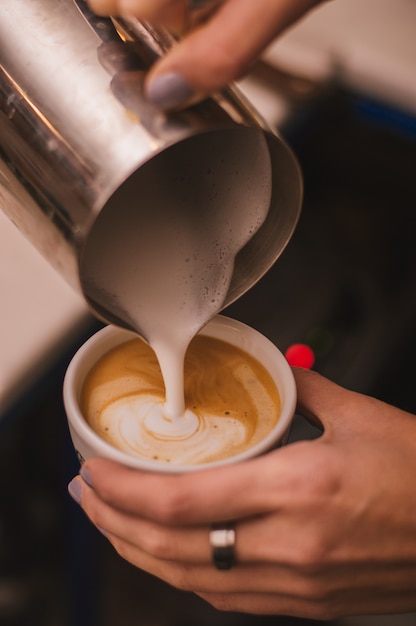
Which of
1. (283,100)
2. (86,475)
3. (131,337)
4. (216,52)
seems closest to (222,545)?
(86,475)

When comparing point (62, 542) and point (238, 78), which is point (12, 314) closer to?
point (238, 78)

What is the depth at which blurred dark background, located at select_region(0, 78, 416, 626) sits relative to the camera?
103 cm

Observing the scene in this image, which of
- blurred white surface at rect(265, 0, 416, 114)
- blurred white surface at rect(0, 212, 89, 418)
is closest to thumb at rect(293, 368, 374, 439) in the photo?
blurred white surface at rect(0, 212, 89, 418)

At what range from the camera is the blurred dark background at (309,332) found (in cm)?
103

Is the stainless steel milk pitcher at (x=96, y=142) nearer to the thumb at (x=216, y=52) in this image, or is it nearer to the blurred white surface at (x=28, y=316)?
the thumb at (x=216, y=52)

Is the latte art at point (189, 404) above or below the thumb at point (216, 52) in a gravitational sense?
below

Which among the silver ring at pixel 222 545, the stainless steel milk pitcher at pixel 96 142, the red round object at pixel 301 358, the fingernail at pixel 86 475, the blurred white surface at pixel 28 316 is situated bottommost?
the red round object at pixel 301 358

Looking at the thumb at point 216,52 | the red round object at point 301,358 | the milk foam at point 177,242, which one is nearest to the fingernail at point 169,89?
the thumb at point 216,52

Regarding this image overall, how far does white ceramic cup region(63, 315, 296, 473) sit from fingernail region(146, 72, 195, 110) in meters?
0.24

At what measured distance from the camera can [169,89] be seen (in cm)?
45

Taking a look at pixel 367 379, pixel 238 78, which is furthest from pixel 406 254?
pixel 238 78

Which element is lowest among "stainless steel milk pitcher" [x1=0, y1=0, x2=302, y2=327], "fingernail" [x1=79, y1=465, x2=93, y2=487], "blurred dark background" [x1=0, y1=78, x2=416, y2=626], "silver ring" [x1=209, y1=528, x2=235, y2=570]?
"blurred dark background" [x1=0, y1=78, x2=416, y2=626]

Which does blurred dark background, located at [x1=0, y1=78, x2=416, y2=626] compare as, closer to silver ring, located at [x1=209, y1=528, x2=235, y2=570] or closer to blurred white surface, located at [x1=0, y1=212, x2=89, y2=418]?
blurred white surface, located at [x1=0, y1=212, x2=89, y2=418]

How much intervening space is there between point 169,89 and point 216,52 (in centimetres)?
4
